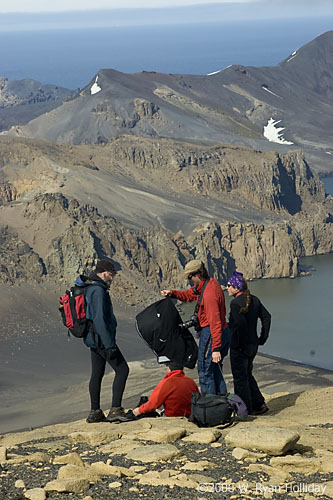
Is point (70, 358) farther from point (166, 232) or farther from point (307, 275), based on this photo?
point (307, 275)

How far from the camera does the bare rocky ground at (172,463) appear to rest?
720 centimetres

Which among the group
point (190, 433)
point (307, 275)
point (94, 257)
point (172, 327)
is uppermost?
point (172, 327)

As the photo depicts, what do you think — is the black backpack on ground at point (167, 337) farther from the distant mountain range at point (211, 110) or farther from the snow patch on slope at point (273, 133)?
the snow patch on slope at point (273, 133)

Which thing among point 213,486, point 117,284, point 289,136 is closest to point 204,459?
point 213,486

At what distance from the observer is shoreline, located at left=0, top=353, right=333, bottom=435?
25312 millimetres

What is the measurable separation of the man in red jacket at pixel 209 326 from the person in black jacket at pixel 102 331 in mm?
731

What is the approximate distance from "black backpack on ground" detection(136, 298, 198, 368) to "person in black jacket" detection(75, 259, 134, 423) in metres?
0.40

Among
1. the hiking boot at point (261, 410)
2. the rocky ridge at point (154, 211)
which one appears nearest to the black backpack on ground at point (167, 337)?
the hiking boot at point (261, 410)

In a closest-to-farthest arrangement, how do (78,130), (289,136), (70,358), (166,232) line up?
1. (70,358)
2. (166,232)
3. (78,130)
4. (289,136)

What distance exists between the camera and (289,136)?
13062 centimetres

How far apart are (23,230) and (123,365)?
41.2m

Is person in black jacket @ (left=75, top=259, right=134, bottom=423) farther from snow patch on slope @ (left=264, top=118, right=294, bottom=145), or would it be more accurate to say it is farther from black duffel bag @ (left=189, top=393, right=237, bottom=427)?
snow patch on slope @ (left=264, top=118, right=294, bottom=145)

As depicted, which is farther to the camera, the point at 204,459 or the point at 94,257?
the point at 94,257

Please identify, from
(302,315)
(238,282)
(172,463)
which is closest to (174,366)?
(238,282)
